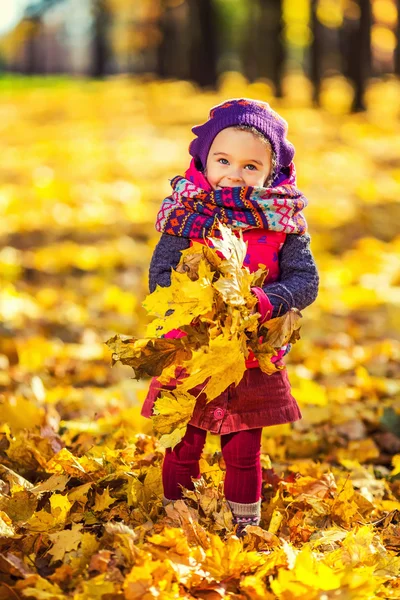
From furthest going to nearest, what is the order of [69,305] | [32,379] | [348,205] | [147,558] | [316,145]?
[316,145], [348,205], [69,305], [32,379], [147,558]

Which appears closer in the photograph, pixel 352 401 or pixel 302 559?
pixel 302 559

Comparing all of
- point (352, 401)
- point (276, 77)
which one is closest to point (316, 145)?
point (276, 77)

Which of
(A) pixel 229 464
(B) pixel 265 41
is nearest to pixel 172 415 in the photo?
(A) pixel 229 464

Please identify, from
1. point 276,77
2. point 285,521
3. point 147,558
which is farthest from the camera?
point 276,77

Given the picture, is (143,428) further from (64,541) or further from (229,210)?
(229,210)

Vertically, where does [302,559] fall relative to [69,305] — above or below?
below

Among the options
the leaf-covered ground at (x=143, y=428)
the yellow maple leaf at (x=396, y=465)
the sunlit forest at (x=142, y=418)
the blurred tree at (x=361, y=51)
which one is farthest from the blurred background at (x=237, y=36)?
the yellow maple leaf at (x=396, y=465)

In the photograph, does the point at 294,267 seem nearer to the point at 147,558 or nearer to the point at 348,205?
the point at 147,558

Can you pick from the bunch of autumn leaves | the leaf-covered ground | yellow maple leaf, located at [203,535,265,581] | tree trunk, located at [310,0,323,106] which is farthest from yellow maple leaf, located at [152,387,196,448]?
tree trunk, located at [310,0,323,106]

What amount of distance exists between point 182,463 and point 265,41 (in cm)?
3771

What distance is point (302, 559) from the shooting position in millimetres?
2164

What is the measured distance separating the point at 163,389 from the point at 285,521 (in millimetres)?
638

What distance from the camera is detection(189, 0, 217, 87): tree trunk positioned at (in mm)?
26812

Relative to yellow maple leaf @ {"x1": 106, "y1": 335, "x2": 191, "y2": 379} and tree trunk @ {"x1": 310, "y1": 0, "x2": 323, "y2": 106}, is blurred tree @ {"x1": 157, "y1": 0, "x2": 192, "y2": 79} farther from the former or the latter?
yellow maple leaf @ {"x1": 106, "y1": 335, "x2": 191, "y2": 379}
